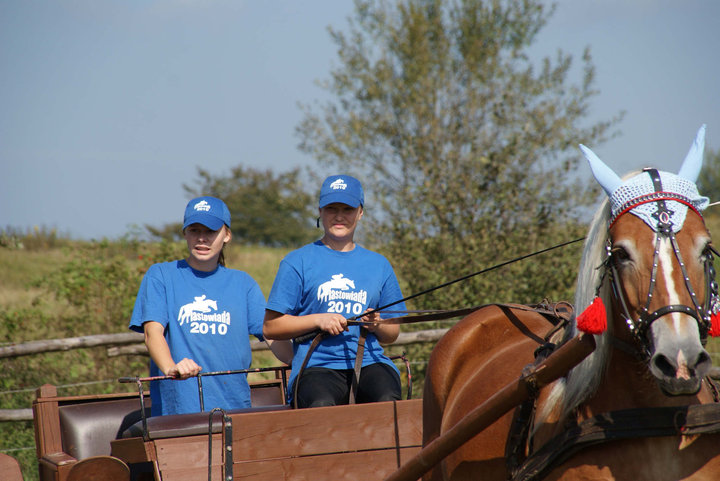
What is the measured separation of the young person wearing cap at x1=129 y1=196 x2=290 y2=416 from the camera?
3.93 metres

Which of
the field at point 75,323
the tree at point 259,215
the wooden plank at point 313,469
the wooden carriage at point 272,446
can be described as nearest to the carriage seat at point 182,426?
the wooden carriage at point 272,446

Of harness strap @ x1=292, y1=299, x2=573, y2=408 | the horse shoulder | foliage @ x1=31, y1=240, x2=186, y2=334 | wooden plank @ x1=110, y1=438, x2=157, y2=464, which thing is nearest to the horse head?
the horse shoulder

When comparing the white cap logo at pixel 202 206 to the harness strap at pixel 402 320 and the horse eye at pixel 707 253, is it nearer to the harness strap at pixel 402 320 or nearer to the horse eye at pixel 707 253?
the harness strap at pixel 402 320

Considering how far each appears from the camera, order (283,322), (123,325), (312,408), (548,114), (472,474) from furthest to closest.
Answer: (548,114)
(123,325)
(283,322)
(312,408)
(472,474)

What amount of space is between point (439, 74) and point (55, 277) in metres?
5.97

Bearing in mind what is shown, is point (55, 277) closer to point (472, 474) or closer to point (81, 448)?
point (81, 448)

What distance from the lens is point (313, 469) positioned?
3338mm

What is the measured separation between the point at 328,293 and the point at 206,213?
34.3 inches

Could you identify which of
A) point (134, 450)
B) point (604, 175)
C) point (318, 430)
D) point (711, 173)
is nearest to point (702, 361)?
point (604, 175)

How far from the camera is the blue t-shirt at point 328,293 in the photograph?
3719 millimetres

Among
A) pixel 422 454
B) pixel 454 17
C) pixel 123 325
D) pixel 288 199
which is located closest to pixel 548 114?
pixel 454 17

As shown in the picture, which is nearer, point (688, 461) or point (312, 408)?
point (688, 461)

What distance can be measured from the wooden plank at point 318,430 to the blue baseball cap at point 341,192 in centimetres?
105

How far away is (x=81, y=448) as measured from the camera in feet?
13.6
